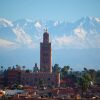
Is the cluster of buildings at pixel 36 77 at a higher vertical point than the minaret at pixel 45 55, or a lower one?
lower

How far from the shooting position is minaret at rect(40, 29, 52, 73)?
303ft

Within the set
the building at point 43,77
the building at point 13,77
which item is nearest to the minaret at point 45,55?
the building at point 43,77

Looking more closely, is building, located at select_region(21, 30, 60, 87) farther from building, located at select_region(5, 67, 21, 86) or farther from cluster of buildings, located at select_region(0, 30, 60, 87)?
building, located at select_region(5, 67, 21, 86)

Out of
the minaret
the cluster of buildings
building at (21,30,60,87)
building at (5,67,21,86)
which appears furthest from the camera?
the minaret

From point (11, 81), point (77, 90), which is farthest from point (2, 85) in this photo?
point (77, 90)

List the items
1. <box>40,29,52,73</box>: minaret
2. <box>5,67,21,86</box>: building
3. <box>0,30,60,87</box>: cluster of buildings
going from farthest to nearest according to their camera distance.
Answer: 1. <box>40,29,52,73</box>: minaret
2. <box>5,67,21,86</box>: building
3. <box>0,30,60,87</box>: cluster of buildings

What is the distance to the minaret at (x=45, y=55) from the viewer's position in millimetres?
92312

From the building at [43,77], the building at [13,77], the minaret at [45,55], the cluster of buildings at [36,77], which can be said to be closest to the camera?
the building at [43,77]

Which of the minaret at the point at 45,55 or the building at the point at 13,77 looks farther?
the minaret at the point at 45,55

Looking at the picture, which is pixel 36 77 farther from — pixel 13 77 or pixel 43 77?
pixel 13 77

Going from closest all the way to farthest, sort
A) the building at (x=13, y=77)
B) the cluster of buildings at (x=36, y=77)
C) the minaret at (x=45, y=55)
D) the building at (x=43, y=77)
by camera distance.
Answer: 1. the building at (x=43, y=77)
2. the cluster of buildings at (x=36, y=77)
3. the building at (x=13, y=77)
4. the minaret at (x=45, y=55)

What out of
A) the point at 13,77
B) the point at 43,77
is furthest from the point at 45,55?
the point at 13,77

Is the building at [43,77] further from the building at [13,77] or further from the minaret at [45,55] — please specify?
the building at [13,77]

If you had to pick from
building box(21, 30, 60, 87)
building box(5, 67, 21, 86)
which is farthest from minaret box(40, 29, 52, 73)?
building box(5, 67, 21, 86)
